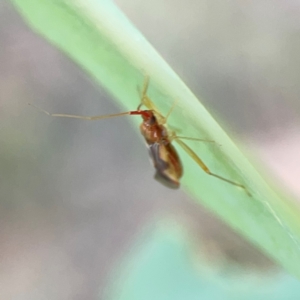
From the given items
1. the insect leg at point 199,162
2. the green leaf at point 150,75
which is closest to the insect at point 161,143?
the insect leg at point 199,162

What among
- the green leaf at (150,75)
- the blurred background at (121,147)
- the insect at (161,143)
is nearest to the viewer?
the green leaf at (150,75)

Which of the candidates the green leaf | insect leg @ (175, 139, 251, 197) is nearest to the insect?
insect leg @ (175, 139, 251, 197)

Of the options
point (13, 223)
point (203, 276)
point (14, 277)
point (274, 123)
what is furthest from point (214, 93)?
point (14, 277)

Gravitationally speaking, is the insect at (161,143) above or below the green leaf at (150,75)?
above

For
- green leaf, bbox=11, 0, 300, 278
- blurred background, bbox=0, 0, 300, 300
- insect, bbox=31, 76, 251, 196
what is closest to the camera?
green leaf, bbox=11, 0, 300, 278

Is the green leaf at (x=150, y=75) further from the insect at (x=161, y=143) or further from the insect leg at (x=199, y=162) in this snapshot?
the insect at (x=161, y=143)

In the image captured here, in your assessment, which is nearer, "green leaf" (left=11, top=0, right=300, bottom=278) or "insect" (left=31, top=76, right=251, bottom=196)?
"green leaf" (left=11, top=0, right=300, bottom=278)

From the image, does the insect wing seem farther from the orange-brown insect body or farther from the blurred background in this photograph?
the blurred background
